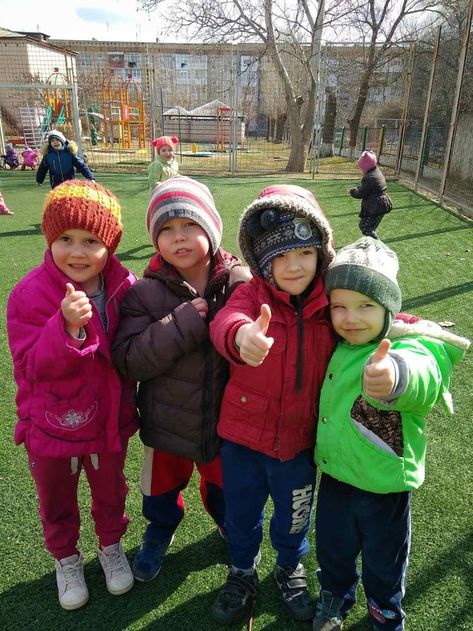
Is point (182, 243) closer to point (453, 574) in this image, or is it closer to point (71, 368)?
point (71, 368)

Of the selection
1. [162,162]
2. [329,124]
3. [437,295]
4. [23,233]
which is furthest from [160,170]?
[329,124]

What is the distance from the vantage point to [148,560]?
190 centimetres

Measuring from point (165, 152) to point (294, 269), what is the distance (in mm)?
5440

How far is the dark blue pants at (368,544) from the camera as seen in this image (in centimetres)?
150

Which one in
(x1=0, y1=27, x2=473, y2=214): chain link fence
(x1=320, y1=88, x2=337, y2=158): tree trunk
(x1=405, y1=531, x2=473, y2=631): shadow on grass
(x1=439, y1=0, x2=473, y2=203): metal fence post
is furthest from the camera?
(x1=320, y1=88, x2=337, y2=158): tree trunk

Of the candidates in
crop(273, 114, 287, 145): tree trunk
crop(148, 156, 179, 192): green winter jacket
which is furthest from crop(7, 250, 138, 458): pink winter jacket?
crop(273, 114, 287, 145): tree trunk

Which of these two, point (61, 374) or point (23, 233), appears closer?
point (61, 374)

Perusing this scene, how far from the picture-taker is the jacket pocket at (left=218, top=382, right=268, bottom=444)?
157 cm

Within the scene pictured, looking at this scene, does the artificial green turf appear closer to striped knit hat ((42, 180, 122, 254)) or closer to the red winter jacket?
the red winter jacket

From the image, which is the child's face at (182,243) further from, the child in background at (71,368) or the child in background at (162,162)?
the child in background at (162,162)

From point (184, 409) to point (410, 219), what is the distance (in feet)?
25.2

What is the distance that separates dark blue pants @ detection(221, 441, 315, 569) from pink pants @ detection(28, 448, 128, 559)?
0.43 metres

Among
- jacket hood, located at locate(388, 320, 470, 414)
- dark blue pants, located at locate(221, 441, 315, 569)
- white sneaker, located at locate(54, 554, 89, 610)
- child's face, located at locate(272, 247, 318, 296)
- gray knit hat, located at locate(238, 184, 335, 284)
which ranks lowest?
white sneaker, located at locate(54, 554, 89, 610)

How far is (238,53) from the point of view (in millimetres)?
16234
